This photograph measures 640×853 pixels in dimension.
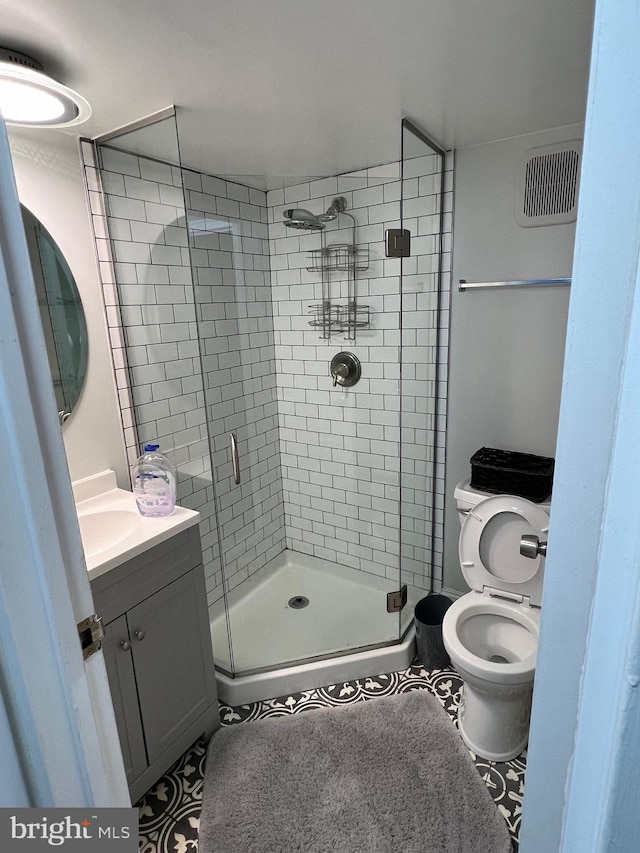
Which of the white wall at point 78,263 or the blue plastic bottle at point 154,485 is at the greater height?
the white wall at point 78,263

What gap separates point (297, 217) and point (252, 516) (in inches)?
64.4

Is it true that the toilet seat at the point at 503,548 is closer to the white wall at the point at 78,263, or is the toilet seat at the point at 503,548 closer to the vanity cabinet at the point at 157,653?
the vanity cabinet at the point at 157,653

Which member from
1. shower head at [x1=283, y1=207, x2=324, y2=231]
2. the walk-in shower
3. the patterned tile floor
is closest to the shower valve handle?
the walk-in shower

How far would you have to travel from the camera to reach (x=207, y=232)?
2240 mm

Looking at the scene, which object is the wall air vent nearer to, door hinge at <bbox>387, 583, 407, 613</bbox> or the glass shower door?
the glass shower door

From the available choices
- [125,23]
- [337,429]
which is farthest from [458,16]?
[337,429]

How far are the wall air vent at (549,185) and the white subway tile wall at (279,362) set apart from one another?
1.10 ft

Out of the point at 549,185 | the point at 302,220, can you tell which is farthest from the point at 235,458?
the point at 549,185

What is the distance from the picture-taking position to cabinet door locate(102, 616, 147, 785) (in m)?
1.46

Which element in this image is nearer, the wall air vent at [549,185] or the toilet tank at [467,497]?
the wall air vent at [549,185]

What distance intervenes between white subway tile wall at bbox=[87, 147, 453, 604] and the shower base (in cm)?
11

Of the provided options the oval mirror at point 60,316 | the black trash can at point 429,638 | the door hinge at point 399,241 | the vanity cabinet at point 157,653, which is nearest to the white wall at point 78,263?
the oval mirror at point 60,316

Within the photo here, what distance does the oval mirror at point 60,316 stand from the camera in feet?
5.75

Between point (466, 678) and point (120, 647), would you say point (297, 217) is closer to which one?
point (120, 647)
